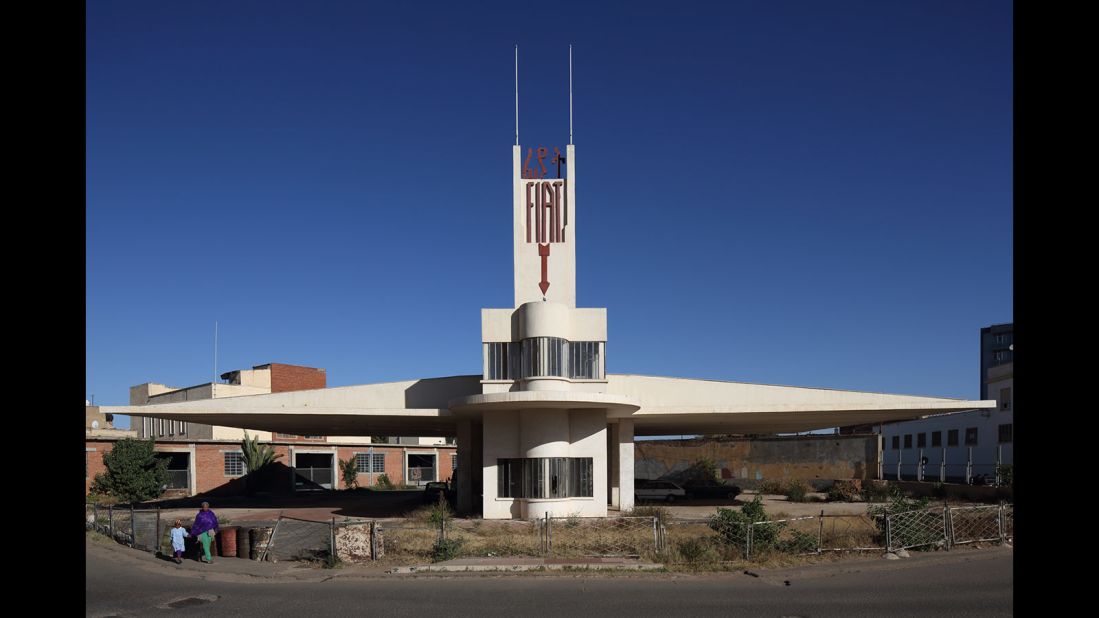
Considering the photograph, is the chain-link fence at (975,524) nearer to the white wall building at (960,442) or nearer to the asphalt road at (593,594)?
the asphalt road at (593,594)

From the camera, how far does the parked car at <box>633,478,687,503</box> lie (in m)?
44.8

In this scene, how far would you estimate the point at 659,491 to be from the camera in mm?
45094

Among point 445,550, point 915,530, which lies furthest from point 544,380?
point 915,530

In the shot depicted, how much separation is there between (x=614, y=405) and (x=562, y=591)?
15018mm

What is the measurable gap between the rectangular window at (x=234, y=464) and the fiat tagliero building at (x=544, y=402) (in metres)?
19.8

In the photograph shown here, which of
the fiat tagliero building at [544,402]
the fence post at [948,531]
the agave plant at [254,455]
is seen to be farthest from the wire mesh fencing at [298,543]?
the agave plant at [254,455]

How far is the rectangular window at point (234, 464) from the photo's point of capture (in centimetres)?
5625

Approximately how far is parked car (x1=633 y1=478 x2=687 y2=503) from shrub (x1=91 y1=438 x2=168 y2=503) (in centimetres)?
2835
